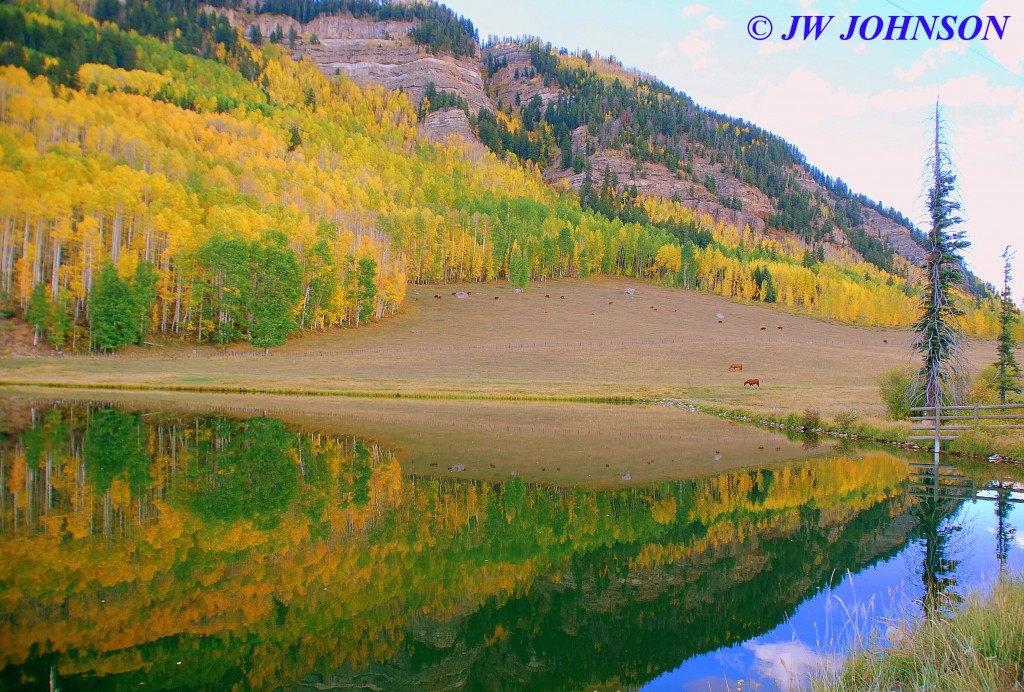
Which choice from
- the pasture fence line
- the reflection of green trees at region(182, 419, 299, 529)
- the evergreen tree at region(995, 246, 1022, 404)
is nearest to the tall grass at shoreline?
the reflection of green trees at region(182, 419, 299, 529)

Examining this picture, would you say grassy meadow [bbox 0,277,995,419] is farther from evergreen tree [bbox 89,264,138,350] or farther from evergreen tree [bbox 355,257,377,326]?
evergreen tree [bbox 355,257,377,326]

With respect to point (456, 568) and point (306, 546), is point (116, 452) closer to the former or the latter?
point (306, 546)

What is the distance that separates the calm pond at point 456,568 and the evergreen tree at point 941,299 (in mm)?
7516

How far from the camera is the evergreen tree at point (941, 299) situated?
29516mm

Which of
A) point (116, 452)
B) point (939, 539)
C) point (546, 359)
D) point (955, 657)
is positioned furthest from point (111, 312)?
point (955, 657)

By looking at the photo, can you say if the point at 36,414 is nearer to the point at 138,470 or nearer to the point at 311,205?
the point at 138,470

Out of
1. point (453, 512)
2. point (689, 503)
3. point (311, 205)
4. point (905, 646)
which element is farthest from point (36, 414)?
point (311, 205)

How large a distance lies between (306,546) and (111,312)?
6554 centimetres

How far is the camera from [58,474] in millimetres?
19422

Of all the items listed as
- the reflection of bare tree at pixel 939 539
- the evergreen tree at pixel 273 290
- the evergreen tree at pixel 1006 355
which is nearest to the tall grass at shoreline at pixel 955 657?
the reflection of bare tree at pixel 939 539

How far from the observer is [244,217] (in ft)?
264

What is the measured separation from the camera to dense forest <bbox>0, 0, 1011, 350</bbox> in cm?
7119

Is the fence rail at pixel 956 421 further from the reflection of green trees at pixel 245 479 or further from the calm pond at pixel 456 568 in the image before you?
the reflection of green trees at pixel 245 479

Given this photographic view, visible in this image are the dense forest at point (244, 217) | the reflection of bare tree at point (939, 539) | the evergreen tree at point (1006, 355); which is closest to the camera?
the reflection of bare tree at point (939, 539)
